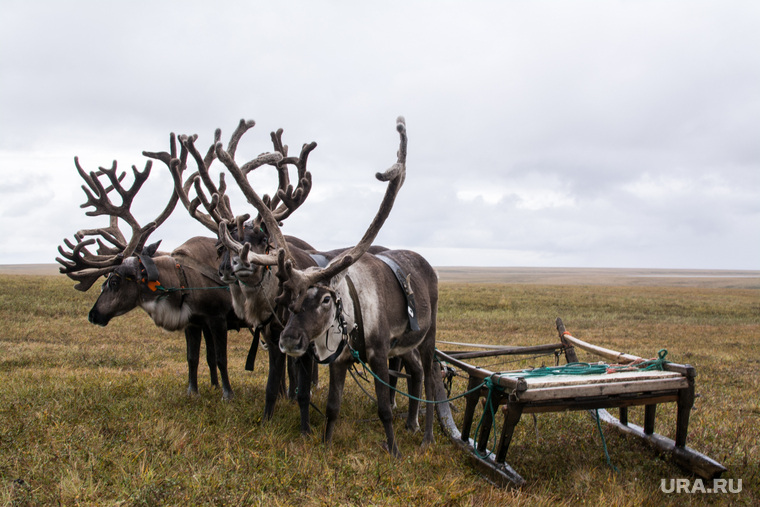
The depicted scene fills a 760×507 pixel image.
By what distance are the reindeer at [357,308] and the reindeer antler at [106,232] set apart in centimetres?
345

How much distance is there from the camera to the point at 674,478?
520 cm

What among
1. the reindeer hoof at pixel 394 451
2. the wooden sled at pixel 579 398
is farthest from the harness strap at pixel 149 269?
the wooden sled at pixel 579 398

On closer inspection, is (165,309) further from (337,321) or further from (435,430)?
(435,430)

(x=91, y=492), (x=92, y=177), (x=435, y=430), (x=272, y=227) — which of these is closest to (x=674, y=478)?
(x=435, y=430)

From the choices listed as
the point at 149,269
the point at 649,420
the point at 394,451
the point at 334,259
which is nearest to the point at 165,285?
the point at 149,269

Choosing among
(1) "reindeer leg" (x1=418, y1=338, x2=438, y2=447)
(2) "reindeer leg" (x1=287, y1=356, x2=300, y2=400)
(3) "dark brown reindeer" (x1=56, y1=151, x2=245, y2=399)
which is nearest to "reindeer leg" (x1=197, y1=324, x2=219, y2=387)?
(3) "dark brown reindeer" (x1=56, y1=151, x2=245, y2=399)

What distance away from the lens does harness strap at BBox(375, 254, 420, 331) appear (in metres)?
6.02

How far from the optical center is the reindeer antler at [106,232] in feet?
27.2

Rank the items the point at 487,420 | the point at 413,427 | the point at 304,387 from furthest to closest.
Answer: the point at 413,427 → the point at 304,387 → the point at 487,420

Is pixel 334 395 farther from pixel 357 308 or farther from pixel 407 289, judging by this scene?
pixel 407 289

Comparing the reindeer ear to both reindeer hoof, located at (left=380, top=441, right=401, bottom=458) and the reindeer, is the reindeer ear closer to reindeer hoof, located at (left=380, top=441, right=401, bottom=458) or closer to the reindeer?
the reindeer

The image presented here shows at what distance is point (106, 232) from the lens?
905 centimetres

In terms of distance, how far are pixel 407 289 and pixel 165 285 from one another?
3.90 m

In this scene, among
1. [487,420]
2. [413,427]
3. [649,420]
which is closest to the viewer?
[487,420]
